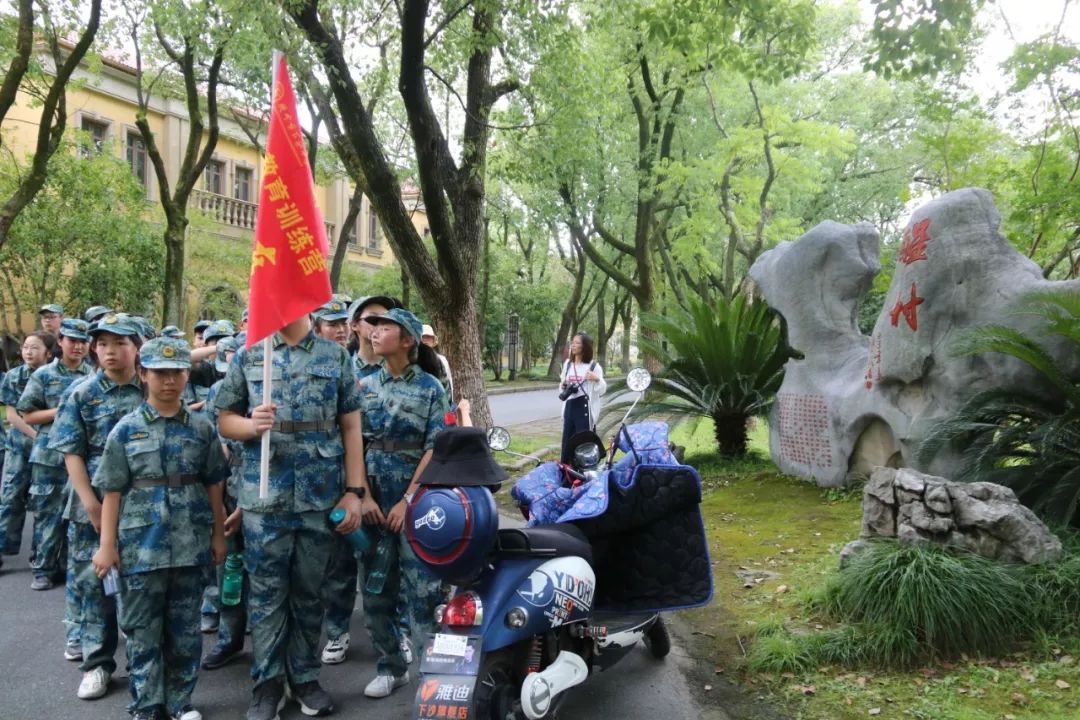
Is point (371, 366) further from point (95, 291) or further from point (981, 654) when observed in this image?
point (95, 291)

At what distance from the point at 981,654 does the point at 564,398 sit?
5.79m

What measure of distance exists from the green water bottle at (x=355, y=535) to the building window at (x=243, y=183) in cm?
2307

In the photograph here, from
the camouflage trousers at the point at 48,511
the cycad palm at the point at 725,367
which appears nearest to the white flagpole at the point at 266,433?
the camouflage trousers at the point at 48,511

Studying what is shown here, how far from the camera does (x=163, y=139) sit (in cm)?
2217

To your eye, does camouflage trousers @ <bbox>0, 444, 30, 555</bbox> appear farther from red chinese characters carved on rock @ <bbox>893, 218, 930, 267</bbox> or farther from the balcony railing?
the balcony railing

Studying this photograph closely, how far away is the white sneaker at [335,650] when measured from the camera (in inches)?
173

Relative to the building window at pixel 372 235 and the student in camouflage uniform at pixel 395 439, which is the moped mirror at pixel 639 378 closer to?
Answer: the student in camouflage uniform at pixel 395 439

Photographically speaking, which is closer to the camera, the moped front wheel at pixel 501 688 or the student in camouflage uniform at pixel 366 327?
the moped front wheel at pixel 501 688

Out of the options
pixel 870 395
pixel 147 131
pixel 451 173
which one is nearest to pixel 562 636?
pixel 870 395

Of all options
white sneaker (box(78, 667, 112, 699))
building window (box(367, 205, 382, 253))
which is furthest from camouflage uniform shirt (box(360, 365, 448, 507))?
building window (box(367, 205, 382, 253))

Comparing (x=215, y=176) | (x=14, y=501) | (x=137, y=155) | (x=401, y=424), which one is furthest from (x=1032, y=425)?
(x=215, y=176)

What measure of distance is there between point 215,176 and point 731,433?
1998 centimetres

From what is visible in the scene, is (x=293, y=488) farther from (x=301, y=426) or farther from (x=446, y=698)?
(x=446, y=698)

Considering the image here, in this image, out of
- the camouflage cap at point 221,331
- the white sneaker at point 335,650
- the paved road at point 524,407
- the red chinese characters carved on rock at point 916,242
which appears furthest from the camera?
the paved road at point 524,407
